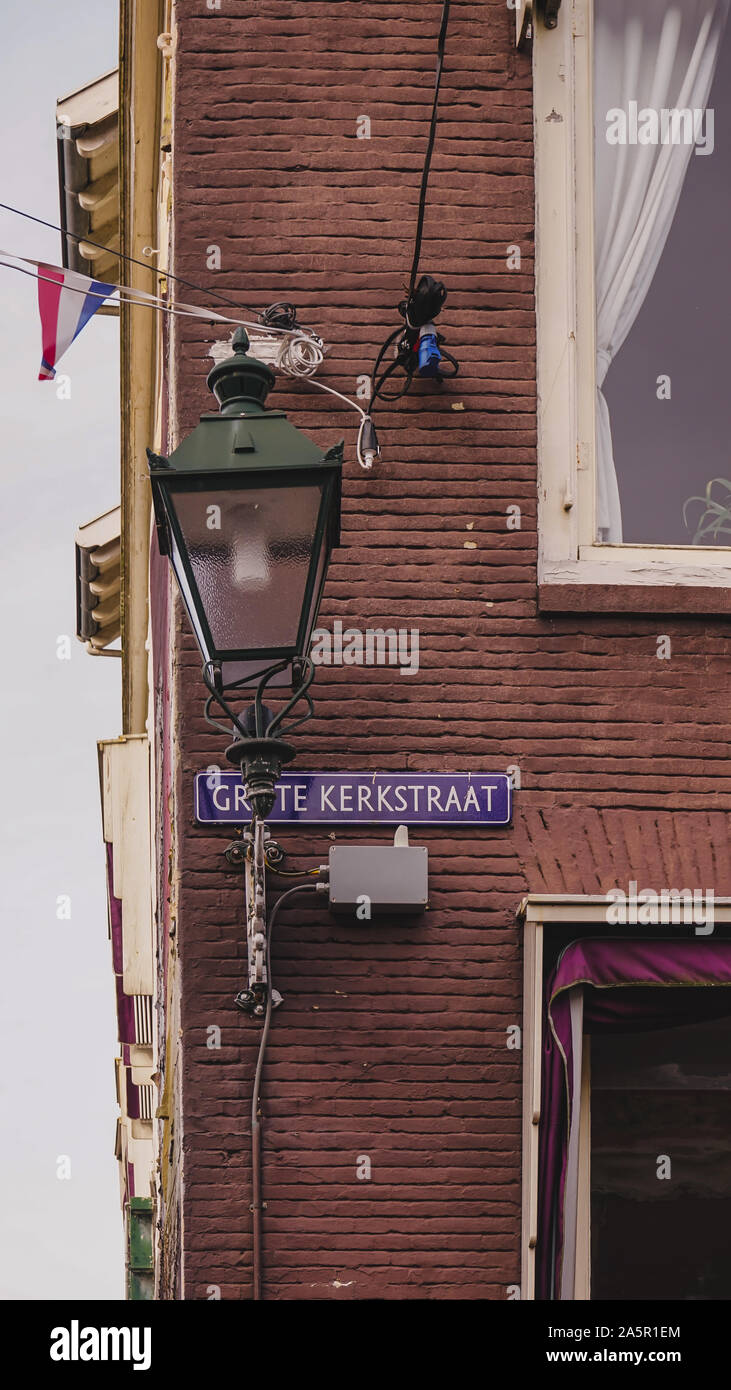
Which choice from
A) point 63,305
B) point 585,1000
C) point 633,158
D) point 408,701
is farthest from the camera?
point 63,305

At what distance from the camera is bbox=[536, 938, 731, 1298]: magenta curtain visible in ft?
22.0

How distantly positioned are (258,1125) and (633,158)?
3.92 m

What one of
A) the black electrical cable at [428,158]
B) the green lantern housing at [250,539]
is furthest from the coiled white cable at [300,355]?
the green lantern housing at [250,539]

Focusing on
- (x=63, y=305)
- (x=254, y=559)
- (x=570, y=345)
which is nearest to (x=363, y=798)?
(x=254, y=559)

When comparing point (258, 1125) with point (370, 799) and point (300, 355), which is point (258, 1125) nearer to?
point (370, 799)

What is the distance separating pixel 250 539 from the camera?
5.62 meters

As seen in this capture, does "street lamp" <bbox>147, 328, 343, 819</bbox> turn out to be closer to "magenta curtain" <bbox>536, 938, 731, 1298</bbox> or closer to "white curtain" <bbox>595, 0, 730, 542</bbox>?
"magenta curtain" <bbox>536, 938, 731, 1298</bbox>

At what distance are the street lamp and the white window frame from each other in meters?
1.76

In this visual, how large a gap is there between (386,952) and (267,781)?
4.89 feet

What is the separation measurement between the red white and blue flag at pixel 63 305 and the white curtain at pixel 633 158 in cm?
198
